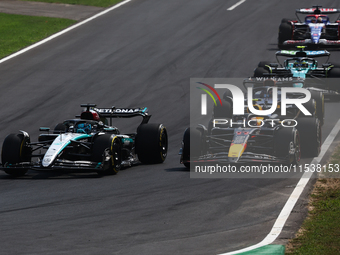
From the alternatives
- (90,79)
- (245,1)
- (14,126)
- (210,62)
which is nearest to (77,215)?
(14,126)

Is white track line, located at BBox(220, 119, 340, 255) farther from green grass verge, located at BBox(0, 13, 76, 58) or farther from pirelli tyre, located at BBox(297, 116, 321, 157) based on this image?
green grass verge, located at BBox(0, 13, 76, 58)

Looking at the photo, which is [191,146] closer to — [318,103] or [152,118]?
[318,103]

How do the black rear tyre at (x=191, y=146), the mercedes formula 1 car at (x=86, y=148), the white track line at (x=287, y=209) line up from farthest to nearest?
1. the black rear tyre at (x=191, y=146)
2. the mercedes formula 1 car at (x=86, y=148)
3. the white track line at (x=287, y=209)

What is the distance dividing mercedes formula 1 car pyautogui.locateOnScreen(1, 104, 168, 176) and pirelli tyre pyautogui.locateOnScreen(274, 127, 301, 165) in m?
3.01

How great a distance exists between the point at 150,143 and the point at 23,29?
19.2 meters

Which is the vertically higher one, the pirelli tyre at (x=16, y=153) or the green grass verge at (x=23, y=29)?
the green grass verge at (x=23, y=29)

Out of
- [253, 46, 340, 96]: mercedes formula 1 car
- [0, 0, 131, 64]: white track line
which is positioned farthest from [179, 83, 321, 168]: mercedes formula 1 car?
[0, 0, 131, 64]: white track line

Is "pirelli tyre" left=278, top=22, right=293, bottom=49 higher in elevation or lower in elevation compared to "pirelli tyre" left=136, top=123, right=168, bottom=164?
higher

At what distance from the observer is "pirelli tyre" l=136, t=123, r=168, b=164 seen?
1589 centimetres

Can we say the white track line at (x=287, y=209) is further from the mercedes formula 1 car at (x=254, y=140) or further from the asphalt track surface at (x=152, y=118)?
the mercedes formula 1 car at (x=254, y=140)

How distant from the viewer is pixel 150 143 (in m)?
15.9

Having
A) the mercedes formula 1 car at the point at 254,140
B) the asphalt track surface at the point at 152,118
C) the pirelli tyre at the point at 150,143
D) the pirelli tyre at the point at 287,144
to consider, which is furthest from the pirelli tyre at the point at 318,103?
the pirelli tyre at the point at 150,143

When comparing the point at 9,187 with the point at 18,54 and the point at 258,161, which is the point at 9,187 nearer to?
the point at 258,161

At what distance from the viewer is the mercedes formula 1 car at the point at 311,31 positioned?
28766 mm
